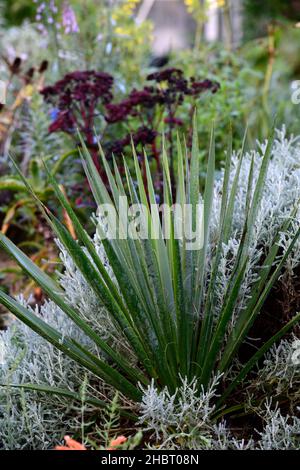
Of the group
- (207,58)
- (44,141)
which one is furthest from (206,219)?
(207,58)

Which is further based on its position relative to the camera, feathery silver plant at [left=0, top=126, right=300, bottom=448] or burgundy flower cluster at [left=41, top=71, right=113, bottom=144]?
burgundy flower cluster at [left=41, top=71, right=113, bottom=144]

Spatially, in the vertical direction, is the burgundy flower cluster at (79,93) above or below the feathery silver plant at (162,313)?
above

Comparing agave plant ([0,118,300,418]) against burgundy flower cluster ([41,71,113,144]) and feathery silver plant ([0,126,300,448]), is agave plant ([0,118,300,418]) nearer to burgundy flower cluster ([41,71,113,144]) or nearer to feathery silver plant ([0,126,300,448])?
feathery silver plant ([0,126,300,448])

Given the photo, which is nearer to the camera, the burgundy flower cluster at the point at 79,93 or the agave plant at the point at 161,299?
the agave plant at the point at 161,299

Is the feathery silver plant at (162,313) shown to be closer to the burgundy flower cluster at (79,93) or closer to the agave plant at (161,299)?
the agave plant at (161,299)

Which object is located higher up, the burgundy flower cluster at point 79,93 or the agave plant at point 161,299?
the burgundy flower cluster at point 79,93

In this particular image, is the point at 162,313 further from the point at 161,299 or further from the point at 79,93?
the point at 79,93

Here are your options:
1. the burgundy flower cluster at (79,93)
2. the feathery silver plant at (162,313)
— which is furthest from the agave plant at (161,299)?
the burgundy flower cluster at (79,93)

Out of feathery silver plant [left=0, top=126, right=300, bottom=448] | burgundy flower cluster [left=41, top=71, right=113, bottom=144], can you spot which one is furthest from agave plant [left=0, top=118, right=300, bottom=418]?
burgundy flower cluster [left=41, top=71, right=113, bottom=144]
